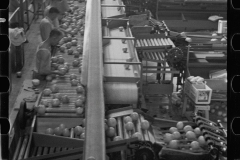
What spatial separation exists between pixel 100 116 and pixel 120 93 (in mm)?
2162

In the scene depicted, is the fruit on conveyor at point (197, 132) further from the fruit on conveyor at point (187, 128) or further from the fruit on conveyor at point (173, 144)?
the fruit on conveyor at point (173, 144)

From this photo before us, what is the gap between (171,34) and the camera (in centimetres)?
611

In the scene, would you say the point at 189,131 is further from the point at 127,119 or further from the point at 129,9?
the point at 129,9

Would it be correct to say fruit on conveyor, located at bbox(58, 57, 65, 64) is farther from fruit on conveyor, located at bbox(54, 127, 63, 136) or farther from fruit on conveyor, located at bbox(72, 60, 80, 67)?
fruit on conveyor, located at bbox(54, 127, 63, 136)

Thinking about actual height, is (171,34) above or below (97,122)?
above

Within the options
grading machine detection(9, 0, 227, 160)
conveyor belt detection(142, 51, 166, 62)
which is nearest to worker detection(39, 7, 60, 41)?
grading machine detection(9, 0, 227, 160)

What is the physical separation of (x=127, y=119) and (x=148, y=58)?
1.86 meters

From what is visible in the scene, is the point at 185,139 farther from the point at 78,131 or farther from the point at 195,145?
the point at 78,131

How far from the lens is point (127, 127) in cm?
305

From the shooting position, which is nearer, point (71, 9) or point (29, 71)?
point (29, 71)

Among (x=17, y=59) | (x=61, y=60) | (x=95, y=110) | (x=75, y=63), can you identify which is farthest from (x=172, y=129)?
(x=17, y=59)

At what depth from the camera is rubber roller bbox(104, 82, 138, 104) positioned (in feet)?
11.9

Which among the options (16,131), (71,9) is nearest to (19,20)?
(71,9)

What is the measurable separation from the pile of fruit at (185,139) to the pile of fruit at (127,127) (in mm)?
216
